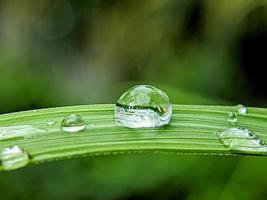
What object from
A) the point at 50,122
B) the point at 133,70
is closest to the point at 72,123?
the point at 50,122

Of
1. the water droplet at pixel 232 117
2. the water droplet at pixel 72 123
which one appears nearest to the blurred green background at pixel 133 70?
the water droplet at pixel 232 117

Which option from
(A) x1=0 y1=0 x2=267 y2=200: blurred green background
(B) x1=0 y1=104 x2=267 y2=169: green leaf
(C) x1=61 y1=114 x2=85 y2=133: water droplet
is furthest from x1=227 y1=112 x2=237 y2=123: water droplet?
(A) x1=0 y1=0 x2=267 y2=200: blurred green background

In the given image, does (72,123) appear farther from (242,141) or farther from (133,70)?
(133,70)

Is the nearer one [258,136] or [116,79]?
[258,136]

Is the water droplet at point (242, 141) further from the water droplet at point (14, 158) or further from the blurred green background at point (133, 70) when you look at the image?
the blurred green background at point (133, 70)

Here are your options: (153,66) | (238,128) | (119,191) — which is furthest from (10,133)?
(153,66)

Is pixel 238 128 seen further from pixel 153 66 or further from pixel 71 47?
pixel 71 47
